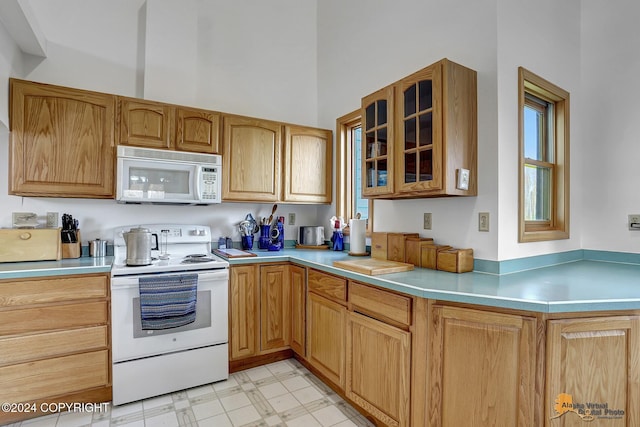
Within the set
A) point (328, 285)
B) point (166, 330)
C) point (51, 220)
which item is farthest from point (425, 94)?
point (51, 220)

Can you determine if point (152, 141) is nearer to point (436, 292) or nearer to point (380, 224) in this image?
point (380, 224)

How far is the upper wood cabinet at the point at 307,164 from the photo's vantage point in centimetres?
307

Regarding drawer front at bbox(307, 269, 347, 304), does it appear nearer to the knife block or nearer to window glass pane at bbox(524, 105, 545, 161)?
window glass pane at bbox(524, 105, 545, 161)

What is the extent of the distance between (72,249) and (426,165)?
254cm

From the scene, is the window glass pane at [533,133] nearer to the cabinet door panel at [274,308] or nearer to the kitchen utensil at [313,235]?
the kitchen utensil at [313,235]

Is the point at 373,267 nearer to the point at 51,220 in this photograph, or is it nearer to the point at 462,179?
the point at 462,179

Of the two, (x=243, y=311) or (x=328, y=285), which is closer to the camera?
(x=328, y=285)

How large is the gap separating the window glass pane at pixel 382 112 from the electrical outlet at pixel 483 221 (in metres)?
0.87

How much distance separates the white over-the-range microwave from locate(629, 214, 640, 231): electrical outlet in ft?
9.91

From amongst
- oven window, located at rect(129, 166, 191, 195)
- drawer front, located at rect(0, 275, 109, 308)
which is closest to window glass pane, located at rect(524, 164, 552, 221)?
oven window, located at rect(129, 166, 191, 195)

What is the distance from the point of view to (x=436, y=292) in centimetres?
144

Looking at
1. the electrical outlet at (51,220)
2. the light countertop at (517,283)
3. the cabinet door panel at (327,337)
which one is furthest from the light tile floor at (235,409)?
the electrical outlet at (51,220)

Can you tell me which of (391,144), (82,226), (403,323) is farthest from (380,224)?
(82,226)

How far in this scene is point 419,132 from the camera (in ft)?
6.31
